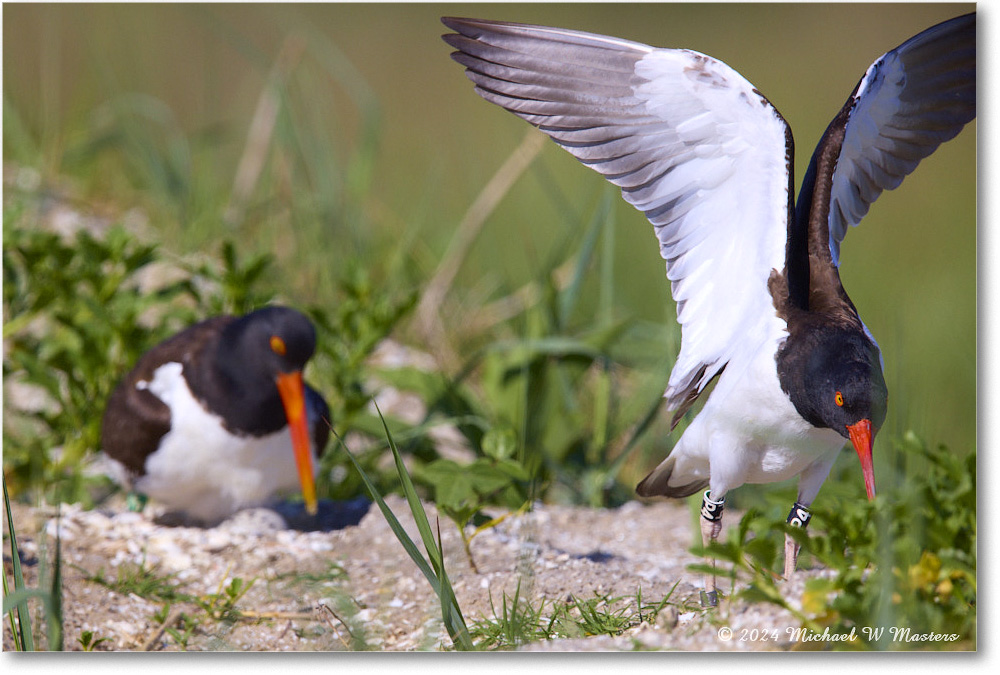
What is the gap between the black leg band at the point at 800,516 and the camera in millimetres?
1921

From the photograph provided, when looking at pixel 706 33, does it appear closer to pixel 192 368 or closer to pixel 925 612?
pixel 925 612

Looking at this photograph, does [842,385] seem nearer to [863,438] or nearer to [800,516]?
[863,438]

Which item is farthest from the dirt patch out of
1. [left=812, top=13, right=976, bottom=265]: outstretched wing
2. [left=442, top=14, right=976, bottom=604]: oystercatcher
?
[left=812, top=13, right=976, bottom=265]: outstretched wing

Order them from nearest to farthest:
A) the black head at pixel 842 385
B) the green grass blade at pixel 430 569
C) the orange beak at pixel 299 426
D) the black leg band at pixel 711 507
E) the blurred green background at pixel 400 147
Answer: the black head at pixel 842 385, the green grass blade at pixel 430 569, the black leg band at pixel 711 507, the blurred green background at pixel 400 147, the orange beak at pixel 299 426

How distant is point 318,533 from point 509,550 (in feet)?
1.78

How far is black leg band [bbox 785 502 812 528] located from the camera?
1.92 m

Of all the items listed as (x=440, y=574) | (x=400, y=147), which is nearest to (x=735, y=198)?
(x=440, y=574)

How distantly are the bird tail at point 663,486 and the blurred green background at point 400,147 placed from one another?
37 cm

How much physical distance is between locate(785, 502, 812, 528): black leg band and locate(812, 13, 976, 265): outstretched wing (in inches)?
20.2

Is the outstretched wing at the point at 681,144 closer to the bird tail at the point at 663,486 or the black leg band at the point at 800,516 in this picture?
the bird tail at the point at 663,486

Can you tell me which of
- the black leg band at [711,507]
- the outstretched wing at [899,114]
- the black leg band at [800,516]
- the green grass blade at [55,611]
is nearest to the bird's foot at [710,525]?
the black leg band at [711,507]

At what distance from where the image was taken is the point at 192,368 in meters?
2.55

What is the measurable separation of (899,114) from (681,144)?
48 cm

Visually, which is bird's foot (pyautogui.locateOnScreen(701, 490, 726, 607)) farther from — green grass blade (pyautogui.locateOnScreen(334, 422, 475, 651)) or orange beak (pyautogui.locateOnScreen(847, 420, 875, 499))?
green grass blade (pyautogui.locateOnScreen(334, 422, 475, 651))
